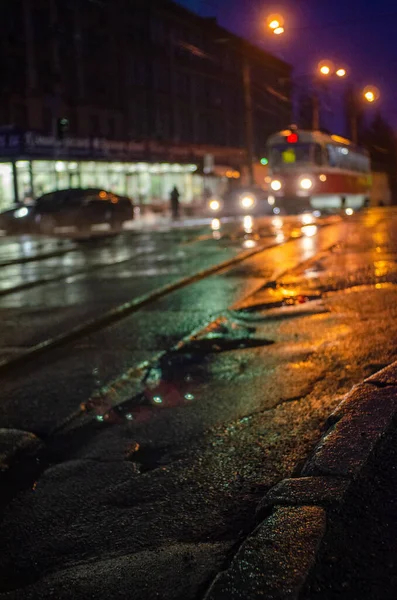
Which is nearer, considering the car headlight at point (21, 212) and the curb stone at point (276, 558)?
the curb stone at point (276, 558)

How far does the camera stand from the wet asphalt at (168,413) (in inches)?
137

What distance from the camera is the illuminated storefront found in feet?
131

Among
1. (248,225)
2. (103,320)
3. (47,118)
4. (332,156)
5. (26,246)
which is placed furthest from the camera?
(47,118)

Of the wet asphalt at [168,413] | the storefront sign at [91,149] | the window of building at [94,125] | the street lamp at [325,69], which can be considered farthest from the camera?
the window of building at [94,125]

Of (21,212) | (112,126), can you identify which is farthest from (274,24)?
(112,126)

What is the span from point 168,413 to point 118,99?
51.6 m

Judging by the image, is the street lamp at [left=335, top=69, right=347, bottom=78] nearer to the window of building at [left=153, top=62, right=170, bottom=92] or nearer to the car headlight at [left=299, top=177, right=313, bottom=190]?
the car headlight at [left=299, top=177, right=313, bottom=190]

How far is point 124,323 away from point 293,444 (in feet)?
16.1

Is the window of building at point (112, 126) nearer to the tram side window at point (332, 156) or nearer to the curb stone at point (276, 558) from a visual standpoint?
the tram side window at point (332, 156)

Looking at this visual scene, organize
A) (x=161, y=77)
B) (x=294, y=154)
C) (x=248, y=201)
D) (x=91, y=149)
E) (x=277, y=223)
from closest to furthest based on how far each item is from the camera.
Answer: (x=277, y=223), (x=294, y=154), (x=91, y=149), (x=248, y=201), (x=161, y=77)

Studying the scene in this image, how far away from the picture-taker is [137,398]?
6.16 m

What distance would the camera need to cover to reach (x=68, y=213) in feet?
100

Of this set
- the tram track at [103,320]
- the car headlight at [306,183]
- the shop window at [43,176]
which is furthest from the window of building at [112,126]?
the tram track at [103,320]

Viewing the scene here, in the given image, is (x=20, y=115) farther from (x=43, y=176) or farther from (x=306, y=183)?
(x=306, y=183)
